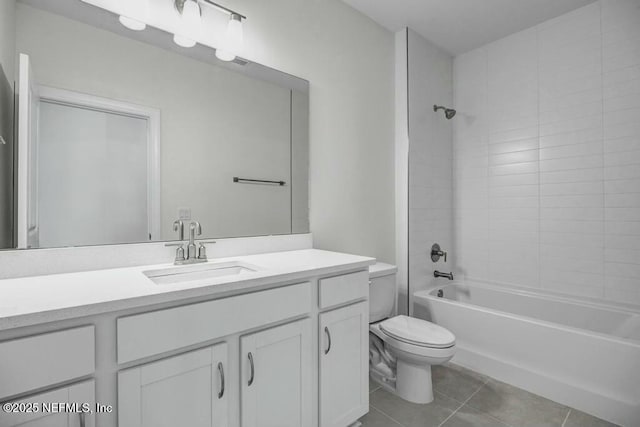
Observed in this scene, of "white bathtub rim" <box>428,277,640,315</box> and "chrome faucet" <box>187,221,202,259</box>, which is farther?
"white bathtub rim" <box>428,277,640,315</box>

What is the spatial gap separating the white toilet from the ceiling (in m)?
Result: 1.87

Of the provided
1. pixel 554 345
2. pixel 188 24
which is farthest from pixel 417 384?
pixel 188 24

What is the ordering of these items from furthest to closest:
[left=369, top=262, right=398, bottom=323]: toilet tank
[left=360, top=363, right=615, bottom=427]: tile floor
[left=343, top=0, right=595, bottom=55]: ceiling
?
[left=343, top=0, right=595, bottom=55]: ceiling < [left=369, top=262, right=398, bottom=323]: toilet tank < [left=360, top=363, right=615, bottom=427]: tile floor

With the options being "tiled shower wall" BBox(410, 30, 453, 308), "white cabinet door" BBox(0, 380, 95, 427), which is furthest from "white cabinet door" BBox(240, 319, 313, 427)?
"tiled shower wall" BBox(410, 30, 453, 308)

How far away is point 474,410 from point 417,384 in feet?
1.05

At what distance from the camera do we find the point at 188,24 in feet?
5.03

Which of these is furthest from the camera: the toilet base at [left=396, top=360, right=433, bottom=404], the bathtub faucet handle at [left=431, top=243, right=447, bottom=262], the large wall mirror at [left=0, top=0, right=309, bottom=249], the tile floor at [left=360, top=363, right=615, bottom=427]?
the bathtub faucet handle at [left=431, top=243, right=447, bottom=262]

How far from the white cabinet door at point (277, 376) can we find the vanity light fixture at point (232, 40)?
1.38 metres

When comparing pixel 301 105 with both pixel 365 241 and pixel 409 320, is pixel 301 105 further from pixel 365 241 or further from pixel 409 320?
pixel 409 320

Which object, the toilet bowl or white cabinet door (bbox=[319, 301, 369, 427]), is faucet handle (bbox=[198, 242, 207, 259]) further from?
the toilet bowl

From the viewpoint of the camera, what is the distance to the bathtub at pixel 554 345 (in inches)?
66.5

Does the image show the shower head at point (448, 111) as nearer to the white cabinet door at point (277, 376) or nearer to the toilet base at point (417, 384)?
the toilet base at point (417, 384)

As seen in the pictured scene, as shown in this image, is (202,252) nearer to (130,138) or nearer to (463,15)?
(130,138)

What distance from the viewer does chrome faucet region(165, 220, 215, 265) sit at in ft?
4.74
